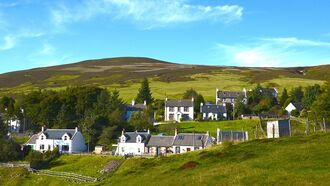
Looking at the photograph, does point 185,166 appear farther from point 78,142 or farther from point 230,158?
point 78,142

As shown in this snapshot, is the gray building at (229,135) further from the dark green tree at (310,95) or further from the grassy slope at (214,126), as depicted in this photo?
the dark green tree at (310,95)

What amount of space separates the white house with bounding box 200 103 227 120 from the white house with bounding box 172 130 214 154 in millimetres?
34624

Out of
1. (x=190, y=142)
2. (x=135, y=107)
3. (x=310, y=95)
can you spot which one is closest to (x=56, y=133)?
(x=190, y=142)

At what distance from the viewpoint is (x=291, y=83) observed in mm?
193625

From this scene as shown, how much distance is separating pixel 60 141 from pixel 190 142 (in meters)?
29.1

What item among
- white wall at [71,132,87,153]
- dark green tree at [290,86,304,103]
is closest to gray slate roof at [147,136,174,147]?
white wall at [71,132,87,153]

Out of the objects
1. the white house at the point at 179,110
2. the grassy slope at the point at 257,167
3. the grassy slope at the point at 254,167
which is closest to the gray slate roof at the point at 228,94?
the white house at the point at 179,110

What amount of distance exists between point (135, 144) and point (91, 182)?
34.3 metres

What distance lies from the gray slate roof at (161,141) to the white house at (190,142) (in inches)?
52.8

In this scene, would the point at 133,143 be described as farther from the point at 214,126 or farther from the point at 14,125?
the point at 14,125

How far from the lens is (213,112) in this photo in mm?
122500

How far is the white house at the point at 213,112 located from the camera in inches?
4809

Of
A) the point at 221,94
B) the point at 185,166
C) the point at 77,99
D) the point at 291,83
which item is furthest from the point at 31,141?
the point at 291,83

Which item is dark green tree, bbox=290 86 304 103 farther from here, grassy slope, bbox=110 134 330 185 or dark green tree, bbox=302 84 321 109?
Result: grassy slope, bbox=110 134 330 185
